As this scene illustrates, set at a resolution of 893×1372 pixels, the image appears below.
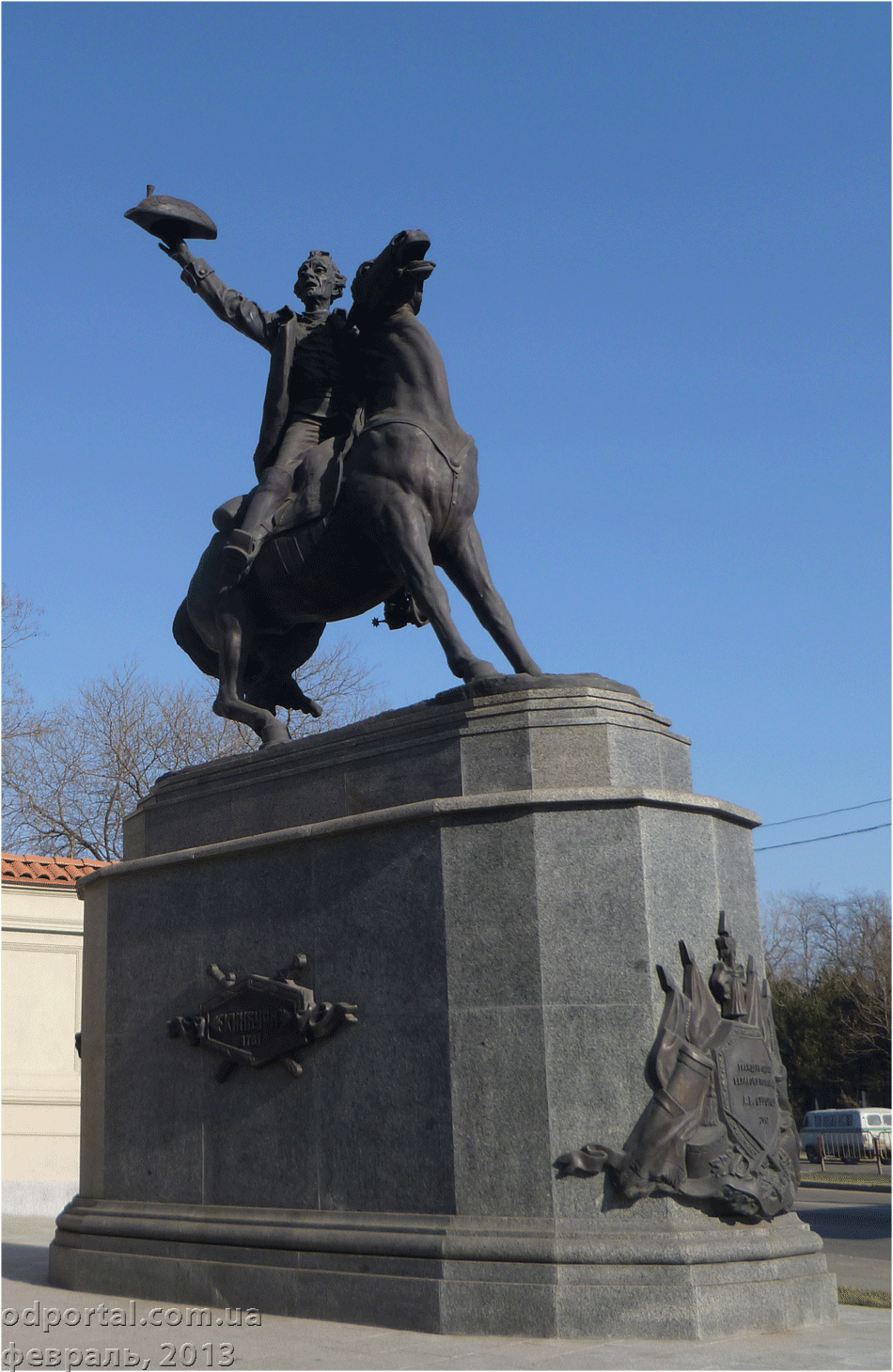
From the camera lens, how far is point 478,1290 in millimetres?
6730

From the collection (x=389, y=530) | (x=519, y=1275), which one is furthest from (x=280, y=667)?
(x=519, y=1275)

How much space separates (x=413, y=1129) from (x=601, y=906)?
5.17 ft

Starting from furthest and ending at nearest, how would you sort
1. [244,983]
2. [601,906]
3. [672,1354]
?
[244,983], [601,906], [672,1354]

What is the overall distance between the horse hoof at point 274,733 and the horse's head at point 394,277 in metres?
2.90

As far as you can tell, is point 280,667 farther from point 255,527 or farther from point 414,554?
point 414,554

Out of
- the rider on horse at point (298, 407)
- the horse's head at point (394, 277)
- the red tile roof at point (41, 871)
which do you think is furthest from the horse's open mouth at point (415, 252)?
the red tile roof at point (41, 871)

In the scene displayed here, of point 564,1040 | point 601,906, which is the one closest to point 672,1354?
point 564,1040

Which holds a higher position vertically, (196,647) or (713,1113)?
(196,647)

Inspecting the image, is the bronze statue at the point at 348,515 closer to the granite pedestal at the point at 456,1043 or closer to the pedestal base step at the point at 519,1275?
the granite pedestal at the point at 456,1043

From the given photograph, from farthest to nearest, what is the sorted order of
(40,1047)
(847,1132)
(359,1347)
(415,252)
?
(847,1132)
(40,1047)
(415,252)
(359,1347)

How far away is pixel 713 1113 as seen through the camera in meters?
7.05

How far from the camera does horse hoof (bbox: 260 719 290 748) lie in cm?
943

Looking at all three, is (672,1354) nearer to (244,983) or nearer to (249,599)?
(244,983)

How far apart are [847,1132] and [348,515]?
1576 inches
